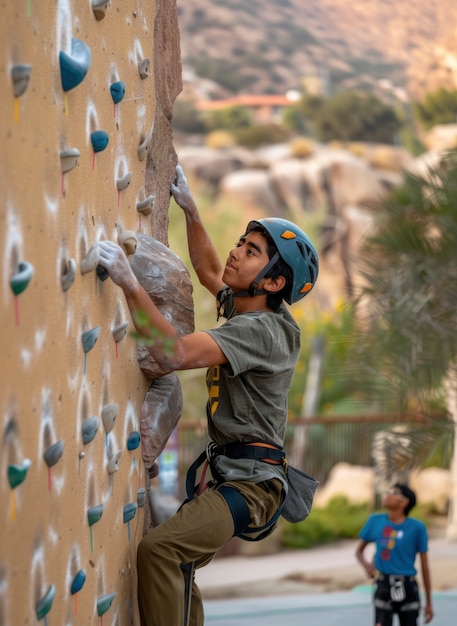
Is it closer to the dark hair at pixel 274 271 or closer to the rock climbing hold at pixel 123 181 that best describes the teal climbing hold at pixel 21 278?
the rock climbing hold at pixel 123 181

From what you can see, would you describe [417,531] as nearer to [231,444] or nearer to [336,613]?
[231,444]

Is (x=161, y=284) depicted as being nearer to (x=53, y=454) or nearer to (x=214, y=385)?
(x=214, y=385)

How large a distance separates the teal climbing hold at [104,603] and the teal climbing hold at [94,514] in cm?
23

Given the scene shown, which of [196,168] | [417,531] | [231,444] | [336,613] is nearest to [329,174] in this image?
[196,168]

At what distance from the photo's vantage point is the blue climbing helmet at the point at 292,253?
3.27 m

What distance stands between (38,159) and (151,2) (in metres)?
1.26

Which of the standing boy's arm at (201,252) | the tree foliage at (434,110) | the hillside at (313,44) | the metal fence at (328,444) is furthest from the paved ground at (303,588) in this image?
the hillside at (313,44)

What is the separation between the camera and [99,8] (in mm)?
2744

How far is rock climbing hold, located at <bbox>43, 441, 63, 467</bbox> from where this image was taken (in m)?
2.39

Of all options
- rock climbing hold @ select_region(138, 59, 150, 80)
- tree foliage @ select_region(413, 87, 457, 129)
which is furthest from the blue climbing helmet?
tree foliage @ select_region(413, 87, 457, 129)

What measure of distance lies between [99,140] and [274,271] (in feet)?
2.56

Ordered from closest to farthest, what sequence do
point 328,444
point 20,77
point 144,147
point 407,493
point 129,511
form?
point 20,77 < point 129,511 < point 144,147 < point 407,493 < point 328,444

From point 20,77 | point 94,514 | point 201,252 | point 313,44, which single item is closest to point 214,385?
point 94,514

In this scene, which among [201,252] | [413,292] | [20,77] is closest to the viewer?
[20,77]
